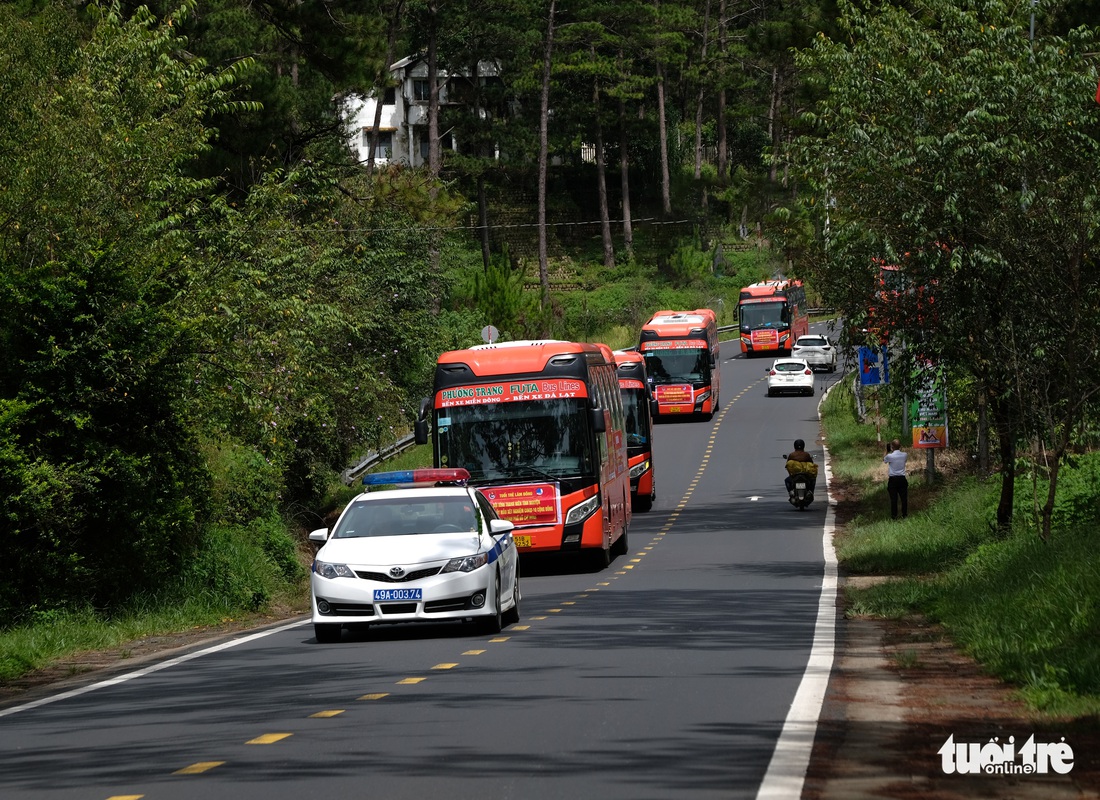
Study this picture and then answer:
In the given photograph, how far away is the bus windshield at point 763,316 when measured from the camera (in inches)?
2948

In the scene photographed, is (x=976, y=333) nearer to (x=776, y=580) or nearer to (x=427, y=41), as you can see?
(x=776, y=580)

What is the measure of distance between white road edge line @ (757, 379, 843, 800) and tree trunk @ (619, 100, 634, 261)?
6905cm

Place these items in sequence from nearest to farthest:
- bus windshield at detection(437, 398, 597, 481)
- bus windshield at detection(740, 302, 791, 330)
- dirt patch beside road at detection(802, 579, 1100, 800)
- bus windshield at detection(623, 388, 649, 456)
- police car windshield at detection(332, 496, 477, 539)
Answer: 1. dirt patch beside road at detection(802, 579, 1100, 800)
2. police car windshield at detection(332, 496, 477, 539)
3. bus windshield at detection(437, 398, 597, 481)
4. bus windshield at detection(623, 388, 649, 456)
5. bus windshield at detection(740, 302, 791, 330)

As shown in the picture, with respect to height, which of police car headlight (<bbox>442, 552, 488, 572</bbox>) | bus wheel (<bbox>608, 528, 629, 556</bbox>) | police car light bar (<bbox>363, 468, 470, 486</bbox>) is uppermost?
police car light bar (<bbox>363, 468, 470, 486</bbox>)

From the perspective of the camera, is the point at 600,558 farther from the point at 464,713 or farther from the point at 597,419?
the point at 464,713

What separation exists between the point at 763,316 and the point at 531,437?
5181 cm

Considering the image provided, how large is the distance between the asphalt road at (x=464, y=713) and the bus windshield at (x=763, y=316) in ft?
179

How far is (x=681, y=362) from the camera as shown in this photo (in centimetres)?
5681

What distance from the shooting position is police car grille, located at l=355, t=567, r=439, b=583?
15.8 m

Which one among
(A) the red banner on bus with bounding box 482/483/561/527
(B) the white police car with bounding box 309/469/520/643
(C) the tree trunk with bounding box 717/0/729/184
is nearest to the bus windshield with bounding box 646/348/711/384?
(A) the red banner on bus with bounding box 482/483/561/527

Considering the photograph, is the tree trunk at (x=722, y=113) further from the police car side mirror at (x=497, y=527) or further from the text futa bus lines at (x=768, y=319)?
the police car side mirror at (x=497, y=527)

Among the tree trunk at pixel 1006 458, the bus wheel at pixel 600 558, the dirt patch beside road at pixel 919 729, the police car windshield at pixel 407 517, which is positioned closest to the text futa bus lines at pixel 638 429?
the bus wheel at pixel 600 558

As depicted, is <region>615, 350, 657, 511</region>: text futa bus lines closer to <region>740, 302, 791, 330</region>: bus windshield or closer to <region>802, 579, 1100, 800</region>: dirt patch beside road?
<region>802, 579, 1100, 800</region>: dirt patch beside road

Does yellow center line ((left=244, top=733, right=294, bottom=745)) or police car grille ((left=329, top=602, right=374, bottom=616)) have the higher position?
yellow center line ((left=244, top=733, right=294, bottom=745))
